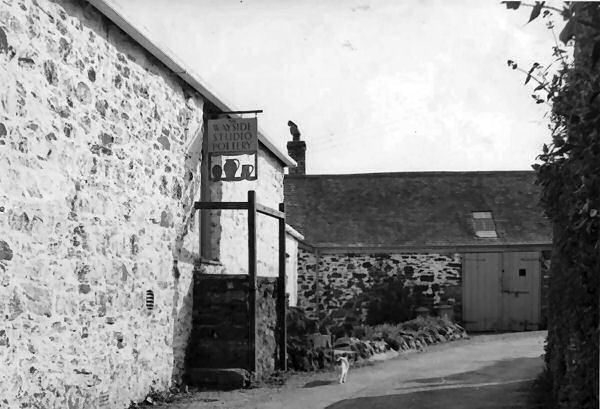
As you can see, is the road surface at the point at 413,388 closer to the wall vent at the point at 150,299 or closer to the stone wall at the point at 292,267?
the wall vent at the point at 150,299

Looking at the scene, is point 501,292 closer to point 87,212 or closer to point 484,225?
point 484,225

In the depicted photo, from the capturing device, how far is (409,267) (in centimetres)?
2239

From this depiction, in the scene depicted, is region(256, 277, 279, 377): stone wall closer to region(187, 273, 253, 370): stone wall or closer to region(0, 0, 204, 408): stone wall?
region(187, 273, 253, 370): stone wall

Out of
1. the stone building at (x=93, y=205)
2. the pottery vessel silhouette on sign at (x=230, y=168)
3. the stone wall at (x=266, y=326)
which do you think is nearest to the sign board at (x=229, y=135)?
the stone building at (x=93, y=205)

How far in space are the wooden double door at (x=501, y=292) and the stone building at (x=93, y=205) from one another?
1279 centimetres

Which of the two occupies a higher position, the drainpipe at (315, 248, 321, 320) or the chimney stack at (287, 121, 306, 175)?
the chimney stack at (287, 121, 306, 175)

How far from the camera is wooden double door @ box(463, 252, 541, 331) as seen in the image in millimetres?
22328

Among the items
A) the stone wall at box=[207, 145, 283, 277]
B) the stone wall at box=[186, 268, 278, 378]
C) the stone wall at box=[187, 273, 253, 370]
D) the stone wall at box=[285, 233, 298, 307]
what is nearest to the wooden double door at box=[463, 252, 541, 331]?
the stone wall at box=[285, 233, 298, 307]

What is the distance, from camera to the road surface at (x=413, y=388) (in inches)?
354

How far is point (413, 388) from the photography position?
10.2 m

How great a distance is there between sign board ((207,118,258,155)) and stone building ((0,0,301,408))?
0.63 feet

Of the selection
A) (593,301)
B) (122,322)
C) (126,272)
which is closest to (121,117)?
(126,272)

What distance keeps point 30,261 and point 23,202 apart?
0.51 m

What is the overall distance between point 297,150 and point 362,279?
8.46 m
